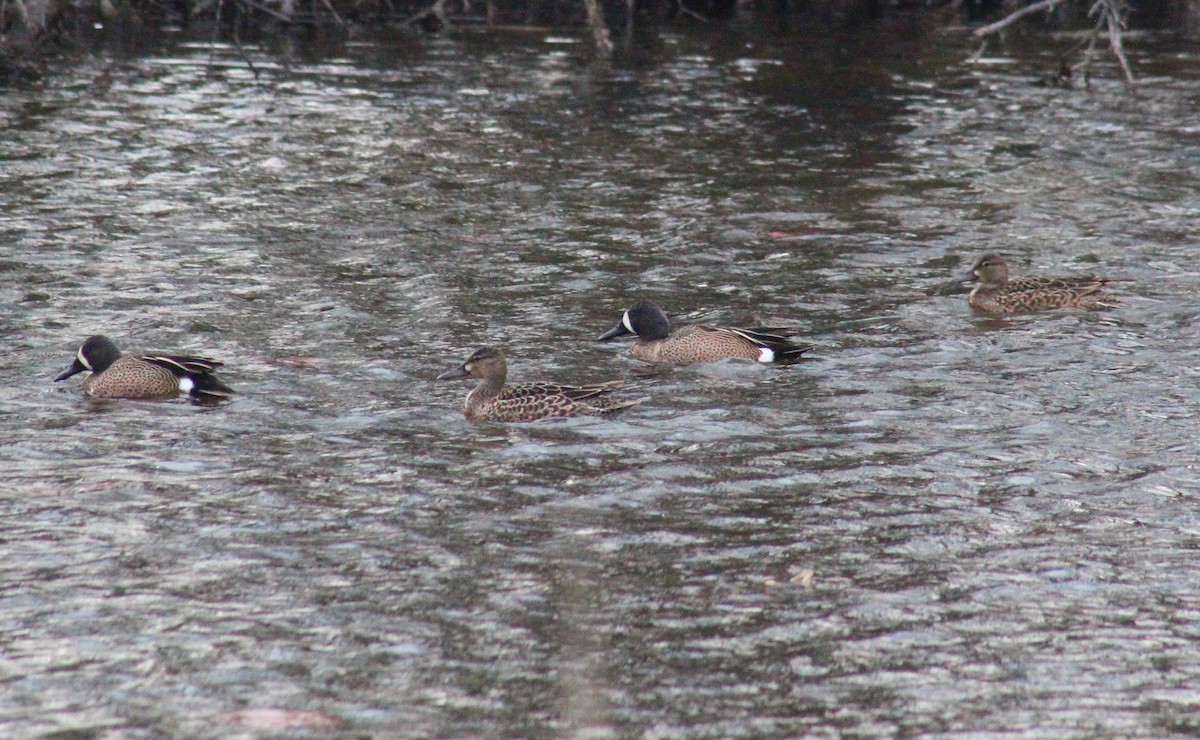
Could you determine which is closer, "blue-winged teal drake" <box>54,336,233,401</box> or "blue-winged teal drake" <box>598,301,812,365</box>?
"blue-winged teal drake" <box>54,336,233,401</box>

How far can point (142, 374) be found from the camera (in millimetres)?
10781

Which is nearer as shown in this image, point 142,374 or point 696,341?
point 142,374

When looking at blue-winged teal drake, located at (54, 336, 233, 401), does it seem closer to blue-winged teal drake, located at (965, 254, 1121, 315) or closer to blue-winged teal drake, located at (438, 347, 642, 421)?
blue-winged teal drake, located at (438, 347, 642, 421)

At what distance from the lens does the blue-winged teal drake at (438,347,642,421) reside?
1039 centimetres

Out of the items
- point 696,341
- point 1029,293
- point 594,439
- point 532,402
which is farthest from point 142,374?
point 1029,293

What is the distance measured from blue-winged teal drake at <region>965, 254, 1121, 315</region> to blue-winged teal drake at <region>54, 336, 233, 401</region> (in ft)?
19.4

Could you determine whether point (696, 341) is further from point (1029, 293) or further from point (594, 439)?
point (1029, 293)

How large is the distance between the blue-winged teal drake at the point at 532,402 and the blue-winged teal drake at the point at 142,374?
1631 mm

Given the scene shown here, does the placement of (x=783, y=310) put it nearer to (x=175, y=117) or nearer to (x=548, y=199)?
(x=548, y=199)

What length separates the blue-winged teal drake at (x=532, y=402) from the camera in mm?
10391

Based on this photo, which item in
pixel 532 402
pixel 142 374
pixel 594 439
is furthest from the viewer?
pixel 142 374

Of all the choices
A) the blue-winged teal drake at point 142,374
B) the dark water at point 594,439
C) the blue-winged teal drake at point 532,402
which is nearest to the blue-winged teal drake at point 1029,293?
the dark water at point 594,439

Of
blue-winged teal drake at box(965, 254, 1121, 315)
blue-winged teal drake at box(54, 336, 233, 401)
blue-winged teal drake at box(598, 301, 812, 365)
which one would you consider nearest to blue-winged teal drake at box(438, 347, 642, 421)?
blue-winged teal drake at box(598, 301, 812, 365)

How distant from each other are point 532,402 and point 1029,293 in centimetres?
462
